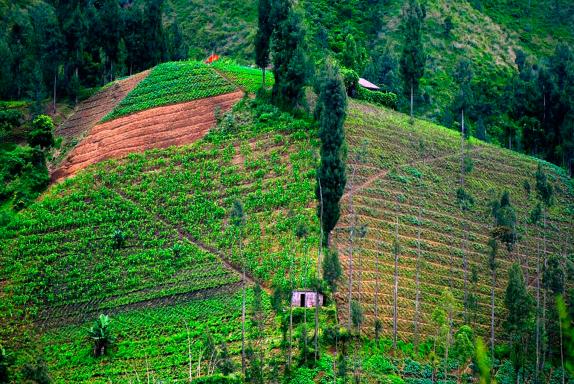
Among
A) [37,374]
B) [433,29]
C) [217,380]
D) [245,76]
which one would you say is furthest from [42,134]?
[433,29]

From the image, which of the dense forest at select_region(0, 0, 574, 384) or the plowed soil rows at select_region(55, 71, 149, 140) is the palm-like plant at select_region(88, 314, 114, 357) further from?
the plowed soil rows at select_region(55, 71, 149, 140)

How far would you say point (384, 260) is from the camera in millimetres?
54312

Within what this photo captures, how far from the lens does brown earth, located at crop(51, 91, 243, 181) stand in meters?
65.8

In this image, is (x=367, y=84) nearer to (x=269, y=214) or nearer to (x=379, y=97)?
(x=379, y=97)

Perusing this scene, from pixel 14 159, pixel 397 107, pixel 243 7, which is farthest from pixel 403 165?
pixel 243 7

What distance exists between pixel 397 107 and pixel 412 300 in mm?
26250

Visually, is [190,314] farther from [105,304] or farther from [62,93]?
[62,93]

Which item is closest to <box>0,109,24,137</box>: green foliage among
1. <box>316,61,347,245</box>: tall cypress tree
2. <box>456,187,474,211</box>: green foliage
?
<box>316,61,347,245</box>: tall cypress tree

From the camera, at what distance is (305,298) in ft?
165

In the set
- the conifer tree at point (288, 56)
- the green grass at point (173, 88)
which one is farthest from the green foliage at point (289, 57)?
the green grass at point (173, 88)

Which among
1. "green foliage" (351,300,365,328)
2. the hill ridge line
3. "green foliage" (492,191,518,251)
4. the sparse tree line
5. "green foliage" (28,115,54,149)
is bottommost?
"green foliage" (351,300,365,328)

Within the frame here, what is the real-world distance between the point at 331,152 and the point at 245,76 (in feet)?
69.8

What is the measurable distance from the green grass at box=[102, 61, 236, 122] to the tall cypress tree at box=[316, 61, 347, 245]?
1656 cm

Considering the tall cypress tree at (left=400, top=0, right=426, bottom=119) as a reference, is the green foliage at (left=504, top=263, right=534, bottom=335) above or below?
below
